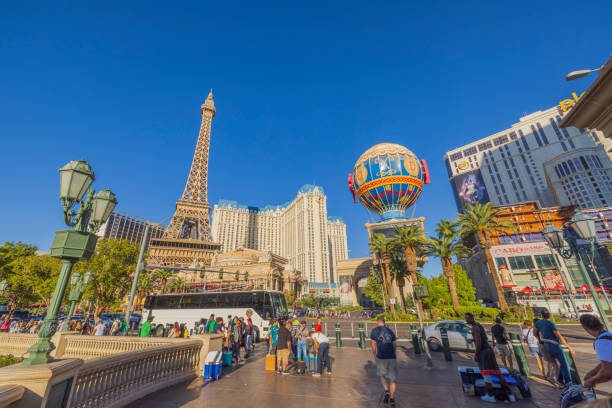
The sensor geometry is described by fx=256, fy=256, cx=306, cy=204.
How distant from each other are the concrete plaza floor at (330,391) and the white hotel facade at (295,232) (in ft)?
389

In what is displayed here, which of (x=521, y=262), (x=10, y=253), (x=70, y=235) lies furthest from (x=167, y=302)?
(x=521, y=262)

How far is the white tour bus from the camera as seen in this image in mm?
19203

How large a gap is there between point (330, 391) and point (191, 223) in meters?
91.4

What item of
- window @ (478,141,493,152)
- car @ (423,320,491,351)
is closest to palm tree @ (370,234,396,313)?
car @ (423,320,491,351)

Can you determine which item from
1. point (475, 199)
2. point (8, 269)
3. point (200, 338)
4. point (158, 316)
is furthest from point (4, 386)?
point (475, 199)

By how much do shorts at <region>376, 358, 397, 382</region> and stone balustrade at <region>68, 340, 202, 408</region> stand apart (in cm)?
590

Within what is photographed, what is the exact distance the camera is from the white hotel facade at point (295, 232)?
13650 centimetres

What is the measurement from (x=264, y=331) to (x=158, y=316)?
992cm

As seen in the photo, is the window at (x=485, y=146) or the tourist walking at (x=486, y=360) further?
the window at (x=485, y=146)

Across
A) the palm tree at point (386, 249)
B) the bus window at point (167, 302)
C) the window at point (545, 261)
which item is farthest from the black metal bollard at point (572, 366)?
the window at point (545, 261)

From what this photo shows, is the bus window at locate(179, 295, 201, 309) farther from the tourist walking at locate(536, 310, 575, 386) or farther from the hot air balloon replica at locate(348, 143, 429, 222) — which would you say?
the hot air balloon replica at locate(348, 143, 429, 222)

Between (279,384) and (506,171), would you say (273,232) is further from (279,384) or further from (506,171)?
(279,384)

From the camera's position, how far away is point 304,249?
136250 millimetres

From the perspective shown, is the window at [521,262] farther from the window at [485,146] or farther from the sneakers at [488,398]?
the window at [485,146]
